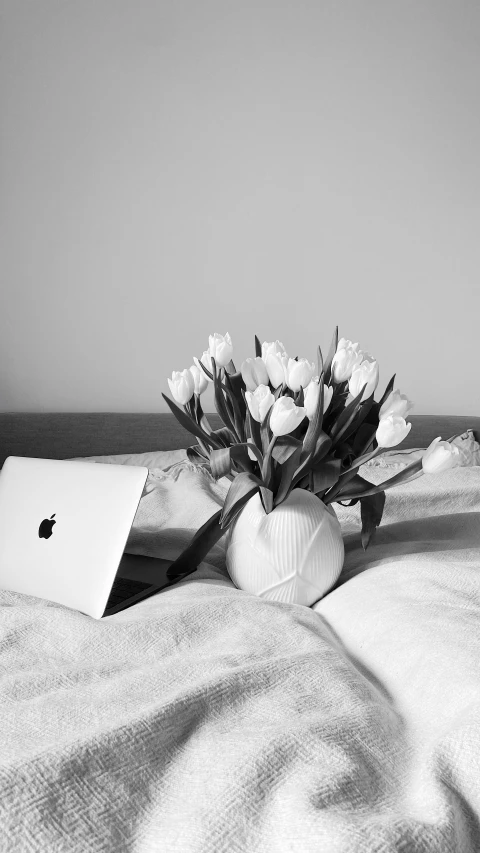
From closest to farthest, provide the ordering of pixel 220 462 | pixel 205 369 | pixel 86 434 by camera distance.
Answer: pixel 220 462
pixel 205 369
pixel 86 434

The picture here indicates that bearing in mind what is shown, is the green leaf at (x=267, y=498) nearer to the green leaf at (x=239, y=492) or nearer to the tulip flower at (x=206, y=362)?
the green leaf at (x=239, y=492)

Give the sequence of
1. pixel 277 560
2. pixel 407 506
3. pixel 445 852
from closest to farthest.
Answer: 1. pixel 445 852
2. pixel 277 560
3. pixel 407 506

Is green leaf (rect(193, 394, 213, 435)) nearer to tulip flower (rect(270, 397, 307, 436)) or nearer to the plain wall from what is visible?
tulip flower (rect(270, 397, 307, 436))

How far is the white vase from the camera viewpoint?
93 cm

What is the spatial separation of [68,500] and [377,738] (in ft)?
1.91

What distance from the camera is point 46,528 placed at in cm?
99

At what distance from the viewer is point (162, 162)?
7.38 ft

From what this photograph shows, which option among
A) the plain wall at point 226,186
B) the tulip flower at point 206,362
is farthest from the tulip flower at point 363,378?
the plain wall at point 226,186

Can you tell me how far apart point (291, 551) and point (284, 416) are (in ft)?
0.64

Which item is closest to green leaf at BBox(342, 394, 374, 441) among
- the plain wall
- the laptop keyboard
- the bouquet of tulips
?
the bouquet of tulips

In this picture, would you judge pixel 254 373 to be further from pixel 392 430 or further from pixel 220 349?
pixel 392 430

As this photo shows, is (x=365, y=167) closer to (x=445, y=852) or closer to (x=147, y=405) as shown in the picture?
(x=147, y=405)

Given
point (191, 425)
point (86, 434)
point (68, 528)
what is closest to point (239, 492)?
point (191, 425)

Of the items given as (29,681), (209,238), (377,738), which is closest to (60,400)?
(209,238)
